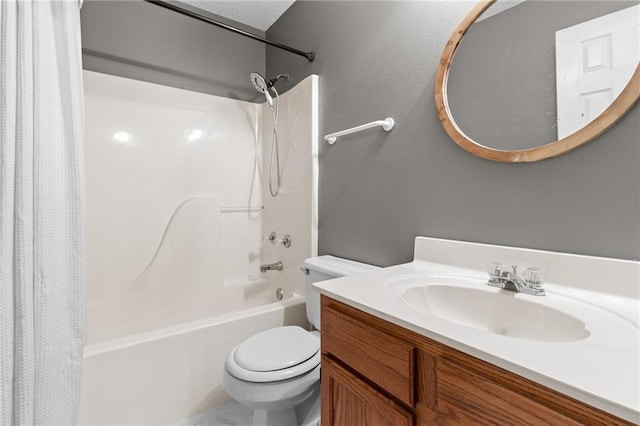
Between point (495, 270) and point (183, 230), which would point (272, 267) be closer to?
point (183, 230)

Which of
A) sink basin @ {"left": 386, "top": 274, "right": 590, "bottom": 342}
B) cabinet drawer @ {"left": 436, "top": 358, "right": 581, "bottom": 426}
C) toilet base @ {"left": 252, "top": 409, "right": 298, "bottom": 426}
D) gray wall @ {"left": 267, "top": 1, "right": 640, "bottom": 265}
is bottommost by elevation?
toilet base @ {"left": 252, "top": 409, "right": 298, "bottom": 426}

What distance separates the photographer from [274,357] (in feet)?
3.76

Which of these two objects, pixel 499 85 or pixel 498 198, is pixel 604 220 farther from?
pixel 499 85

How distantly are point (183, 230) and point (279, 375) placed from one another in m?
1.24

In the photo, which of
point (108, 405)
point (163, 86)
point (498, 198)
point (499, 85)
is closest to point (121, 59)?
point (163, 86)

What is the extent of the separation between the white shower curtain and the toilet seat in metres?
0.56

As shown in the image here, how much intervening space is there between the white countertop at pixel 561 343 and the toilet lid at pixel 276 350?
0.46 m

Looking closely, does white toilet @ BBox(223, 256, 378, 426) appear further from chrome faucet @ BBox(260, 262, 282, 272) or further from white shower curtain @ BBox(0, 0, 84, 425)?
chrome faucet @ BBox(260, 262, 282, 272)

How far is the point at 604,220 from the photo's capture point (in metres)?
0.76

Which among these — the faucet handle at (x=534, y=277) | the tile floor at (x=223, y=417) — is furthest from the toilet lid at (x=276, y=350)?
the faucet handle at (x=534, y=277)

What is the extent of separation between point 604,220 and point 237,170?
1962mm

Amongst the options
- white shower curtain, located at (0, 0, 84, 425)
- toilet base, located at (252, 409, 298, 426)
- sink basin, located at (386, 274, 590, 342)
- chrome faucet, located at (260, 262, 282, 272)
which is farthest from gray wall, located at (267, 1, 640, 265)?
white shower curtain, located at (0, 0, 84, 425)

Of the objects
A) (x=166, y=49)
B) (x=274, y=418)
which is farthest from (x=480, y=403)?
(x=166, y=49)

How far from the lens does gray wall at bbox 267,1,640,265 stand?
0.76 m
